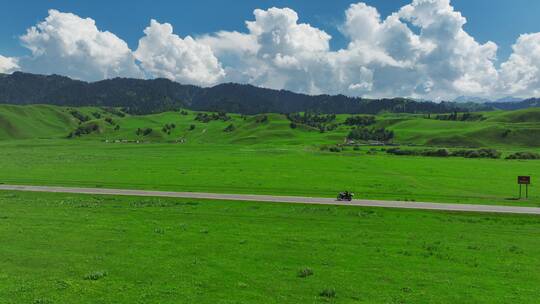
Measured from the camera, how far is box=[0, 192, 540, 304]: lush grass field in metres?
18.7

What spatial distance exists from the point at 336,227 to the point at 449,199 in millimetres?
25128

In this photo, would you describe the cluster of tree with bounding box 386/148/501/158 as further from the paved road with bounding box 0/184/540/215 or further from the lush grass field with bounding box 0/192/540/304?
the lush grass field with bounding box 0/192/540/304

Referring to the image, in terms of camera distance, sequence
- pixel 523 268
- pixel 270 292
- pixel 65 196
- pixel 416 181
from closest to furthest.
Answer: pixel 270 292 → pixel 523 268 → pixel 65 196 → pixel 416 181

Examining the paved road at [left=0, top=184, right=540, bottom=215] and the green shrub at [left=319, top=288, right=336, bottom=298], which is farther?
the paved road at [left=0, top=184, right=540, bottom=215]

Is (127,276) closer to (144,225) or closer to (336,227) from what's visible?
(144,225)

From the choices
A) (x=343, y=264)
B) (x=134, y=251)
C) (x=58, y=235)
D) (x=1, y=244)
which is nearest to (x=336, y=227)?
(x=343, y=264)

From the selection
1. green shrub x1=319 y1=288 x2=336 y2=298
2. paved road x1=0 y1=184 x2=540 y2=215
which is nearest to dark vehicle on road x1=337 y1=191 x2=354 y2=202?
paved road x1=0 y1=184 x2=540 y2=215

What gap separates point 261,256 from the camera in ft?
79.8

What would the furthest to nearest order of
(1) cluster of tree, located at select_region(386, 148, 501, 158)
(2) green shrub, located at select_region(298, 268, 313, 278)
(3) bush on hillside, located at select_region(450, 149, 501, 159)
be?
(1) cluster of tree, located at select_region(386, 148, 501, 158), (3) bush on hillside, located at select_region(450, 149, 501, 159), (2) green shrub, located at select_region(298, 268, 313, 278)

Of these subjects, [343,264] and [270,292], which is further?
[343,264]

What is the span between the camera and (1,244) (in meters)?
25.6

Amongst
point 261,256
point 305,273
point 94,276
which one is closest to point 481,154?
point 261,256

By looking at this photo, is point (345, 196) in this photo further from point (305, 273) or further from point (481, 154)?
point (481, 154)

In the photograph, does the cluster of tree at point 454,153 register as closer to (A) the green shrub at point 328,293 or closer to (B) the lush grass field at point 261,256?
(B) the lush grass field at point 261,256
